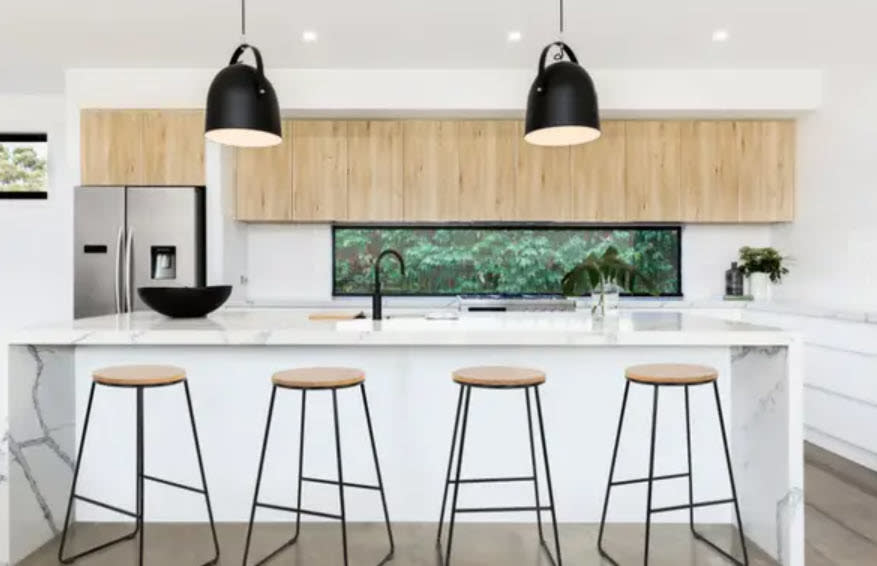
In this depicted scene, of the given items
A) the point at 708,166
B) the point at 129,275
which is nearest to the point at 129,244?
the point at 129,275

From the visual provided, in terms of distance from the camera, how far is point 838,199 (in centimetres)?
432

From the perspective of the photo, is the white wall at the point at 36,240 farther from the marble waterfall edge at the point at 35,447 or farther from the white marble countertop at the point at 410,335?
the white marble countertop at the point at 410,335

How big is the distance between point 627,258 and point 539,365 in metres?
2.90

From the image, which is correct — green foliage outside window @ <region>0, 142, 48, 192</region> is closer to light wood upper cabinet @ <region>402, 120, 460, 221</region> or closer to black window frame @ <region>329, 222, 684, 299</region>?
black window frame @ <region>329, 222, 684, 299</region>

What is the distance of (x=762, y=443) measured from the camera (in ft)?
8.26

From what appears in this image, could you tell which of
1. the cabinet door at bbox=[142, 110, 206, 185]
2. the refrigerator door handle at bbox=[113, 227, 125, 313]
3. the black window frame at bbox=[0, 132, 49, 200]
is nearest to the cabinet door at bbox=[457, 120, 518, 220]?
the cabinet door at bbox=[142, 110, 206, 185]

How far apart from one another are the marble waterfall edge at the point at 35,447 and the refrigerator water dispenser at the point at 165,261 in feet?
5.55

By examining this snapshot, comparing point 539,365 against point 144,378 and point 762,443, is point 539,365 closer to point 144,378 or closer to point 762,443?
point 762,443

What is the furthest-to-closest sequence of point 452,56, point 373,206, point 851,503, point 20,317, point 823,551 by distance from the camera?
point 20,317, point 373,206, point 452,56, point 851,503, point 823,551

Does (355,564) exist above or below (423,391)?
below

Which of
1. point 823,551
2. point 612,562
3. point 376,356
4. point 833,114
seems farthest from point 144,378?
point 833,114

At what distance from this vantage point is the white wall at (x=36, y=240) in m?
5.16

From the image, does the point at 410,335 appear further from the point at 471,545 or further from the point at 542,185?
the point at 542,185

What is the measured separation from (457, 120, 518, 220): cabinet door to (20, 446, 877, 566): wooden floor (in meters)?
2.70
